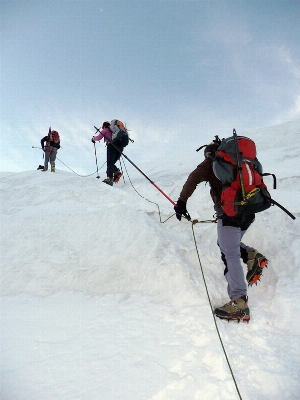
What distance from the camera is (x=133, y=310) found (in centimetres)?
362

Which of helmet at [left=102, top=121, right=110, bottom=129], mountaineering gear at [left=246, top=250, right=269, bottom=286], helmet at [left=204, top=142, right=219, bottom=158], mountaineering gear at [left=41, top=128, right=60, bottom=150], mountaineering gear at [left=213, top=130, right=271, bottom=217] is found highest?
mountaineering gear at [left=41, top=128, right=60, bottom=150]

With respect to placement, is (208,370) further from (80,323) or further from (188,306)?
(80,323)

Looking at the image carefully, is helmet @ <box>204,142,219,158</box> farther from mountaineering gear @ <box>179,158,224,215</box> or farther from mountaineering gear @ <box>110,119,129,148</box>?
mountaineering gear @ <box>110,119,129,148</box>

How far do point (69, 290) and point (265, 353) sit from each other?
2866 millimetres

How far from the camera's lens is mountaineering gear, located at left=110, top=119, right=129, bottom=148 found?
406 inches

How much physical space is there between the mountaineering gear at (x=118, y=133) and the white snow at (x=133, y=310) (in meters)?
4.40

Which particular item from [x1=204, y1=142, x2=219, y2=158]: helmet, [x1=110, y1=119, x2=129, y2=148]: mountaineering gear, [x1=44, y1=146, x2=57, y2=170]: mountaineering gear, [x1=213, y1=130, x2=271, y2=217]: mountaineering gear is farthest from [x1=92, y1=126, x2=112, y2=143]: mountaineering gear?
[x1=213, y1=130, x2=271, y2=217]: mountaineering gear

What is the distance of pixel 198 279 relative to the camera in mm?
4129

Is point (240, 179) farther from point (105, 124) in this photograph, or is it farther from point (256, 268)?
point (105, 124)

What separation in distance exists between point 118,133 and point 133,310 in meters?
7.91

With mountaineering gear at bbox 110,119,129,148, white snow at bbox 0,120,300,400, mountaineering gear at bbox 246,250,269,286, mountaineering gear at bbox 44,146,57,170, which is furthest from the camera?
mountaineering gear at bbox 44,146,57,170

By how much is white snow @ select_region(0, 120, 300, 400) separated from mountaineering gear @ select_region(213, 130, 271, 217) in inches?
52.2

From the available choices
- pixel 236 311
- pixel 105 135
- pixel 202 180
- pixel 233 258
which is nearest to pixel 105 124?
pixel 105 135

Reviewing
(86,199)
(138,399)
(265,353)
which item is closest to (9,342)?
(138,399)
